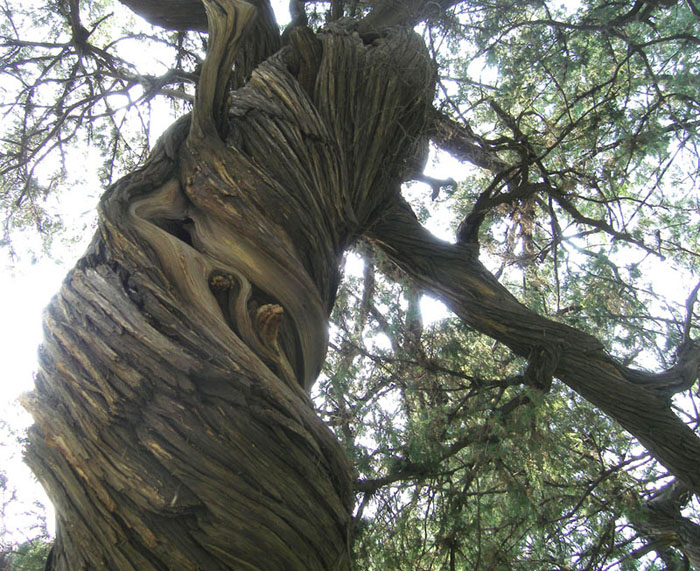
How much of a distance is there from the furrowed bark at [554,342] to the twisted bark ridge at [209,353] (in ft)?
3.73

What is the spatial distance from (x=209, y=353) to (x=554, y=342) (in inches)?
82.5

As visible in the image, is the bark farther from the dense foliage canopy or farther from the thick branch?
the thick branch

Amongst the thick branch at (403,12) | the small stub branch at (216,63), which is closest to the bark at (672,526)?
the thick branch at (403,12)

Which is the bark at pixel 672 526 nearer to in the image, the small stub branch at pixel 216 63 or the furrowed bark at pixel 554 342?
Answer: the furrowed bark at pixel 554 342

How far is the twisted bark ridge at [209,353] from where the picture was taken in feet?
3.90

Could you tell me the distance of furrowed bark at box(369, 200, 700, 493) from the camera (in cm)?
286

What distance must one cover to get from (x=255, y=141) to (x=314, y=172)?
233 mm

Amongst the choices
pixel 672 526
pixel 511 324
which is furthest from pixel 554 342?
pixel 672 526

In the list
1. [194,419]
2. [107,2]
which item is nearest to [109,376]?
[194,419]

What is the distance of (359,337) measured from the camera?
5.10m

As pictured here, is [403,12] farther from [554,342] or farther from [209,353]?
[209,353]

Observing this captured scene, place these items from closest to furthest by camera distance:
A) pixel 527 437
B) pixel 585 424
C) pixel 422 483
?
1. pixel 422 483
2. pixel 527 437
3. pixel 585 424

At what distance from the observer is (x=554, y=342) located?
2.98 metres

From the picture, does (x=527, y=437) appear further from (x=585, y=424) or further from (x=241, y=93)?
(x=241, y=93)
